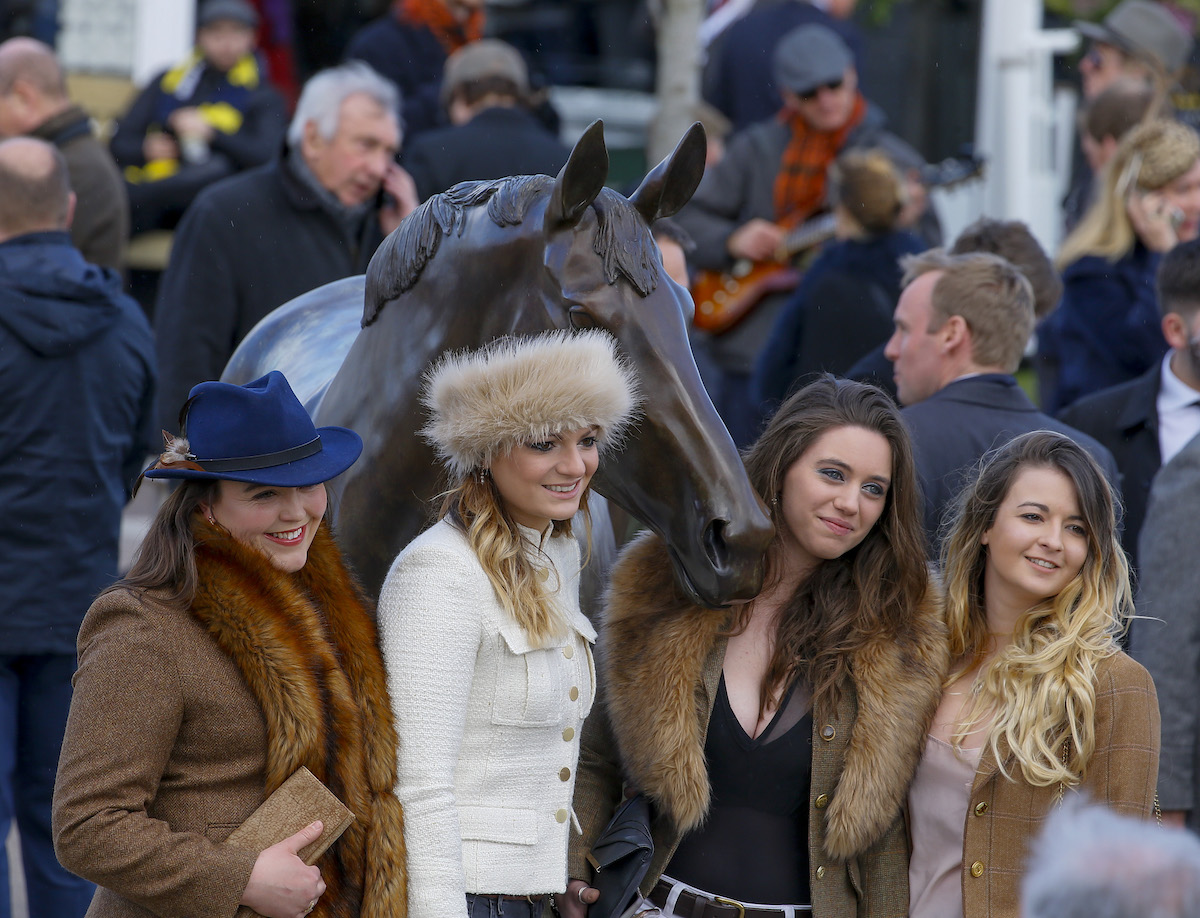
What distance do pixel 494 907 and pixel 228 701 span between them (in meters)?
0.66

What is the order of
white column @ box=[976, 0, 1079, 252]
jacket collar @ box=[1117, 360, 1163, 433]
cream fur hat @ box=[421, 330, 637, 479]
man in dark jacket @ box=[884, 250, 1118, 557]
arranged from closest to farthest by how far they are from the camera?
cream fur hat @ box=[421, 330, 637, 479], man in dark jacket @ box=[884, 250, 1118, 557], jacket collar @ box=[1117, 360, 1163, 433], white column @ box=[976, 0, 1079, 252]

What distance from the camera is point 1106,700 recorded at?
283 cm

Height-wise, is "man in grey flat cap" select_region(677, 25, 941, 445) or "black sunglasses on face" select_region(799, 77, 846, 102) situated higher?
"black sunglasses on face" select_region(799, 77, 846, 102)

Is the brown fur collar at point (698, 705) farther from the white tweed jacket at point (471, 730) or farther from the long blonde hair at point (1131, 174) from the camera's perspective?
the long blonde hair at point (1131, 174)

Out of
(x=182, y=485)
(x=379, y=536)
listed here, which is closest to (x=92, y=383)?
(x=379, y=536)

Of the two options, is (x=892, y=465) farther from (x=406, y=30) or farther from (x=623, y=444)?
(x=406, y=30)

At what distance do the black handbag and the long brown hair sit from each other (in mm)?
1026

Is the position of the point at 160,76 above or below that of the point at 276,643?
above

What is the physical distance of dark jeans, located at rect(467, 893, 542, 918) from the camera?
8.77 ft

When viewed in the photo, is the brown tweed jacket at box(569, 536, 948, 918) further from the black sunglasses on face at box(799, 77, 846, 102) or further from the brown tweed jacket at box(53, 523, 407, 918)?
the black sunglasses on face at box(799, 77, 846, 102)

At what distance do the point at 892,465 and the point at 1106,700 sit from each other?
0.66 meters

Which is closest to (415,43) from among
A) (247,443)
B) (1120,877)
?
(247,443)

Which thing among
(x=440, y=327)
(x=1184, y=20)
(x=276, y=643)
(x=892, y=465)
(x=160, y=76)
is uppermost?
(x=1184, y=20)

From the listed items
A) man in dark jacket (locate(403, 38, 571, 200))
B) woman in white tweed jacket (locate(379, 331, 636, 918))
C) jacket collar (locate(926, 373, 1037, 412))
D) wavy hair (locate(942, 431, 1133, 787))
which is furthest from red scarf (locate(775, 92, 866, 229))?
woman in white tweed jacket (locate(379, 331, 636, 918))
